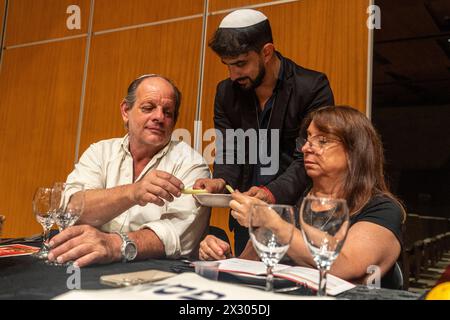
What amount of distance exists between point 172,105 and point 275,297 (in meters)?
1.27

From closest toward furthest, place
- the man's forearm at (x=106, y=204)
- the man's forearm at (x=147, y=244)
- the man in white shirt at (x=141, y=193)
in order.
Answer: the man in white shirt at (x=141, y=193) → the man's forearm at (x=147, y=244) → the man's forearm at (x=106, y=204)

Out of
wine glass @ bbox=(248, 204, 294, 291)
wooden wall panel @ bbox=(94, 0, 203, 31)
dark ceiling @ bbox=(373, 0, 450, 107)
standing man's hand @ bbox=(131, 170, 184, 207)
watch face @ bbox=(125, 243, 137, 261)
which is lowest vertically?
watch face @ bbox=(125, 243, 137, 261)

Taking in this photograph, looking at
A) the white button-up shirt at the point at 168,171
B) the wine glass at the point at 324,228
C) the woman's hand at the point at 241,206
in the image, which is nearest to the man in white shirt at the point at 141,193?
the white button-up shirt at the point at 168,171

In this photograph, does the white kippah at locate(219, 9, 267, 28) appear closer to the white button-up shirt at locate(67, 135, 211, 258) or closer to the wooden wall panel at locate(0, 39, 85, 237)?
the white button-up shirt at locate(67, 135, 211, 258)

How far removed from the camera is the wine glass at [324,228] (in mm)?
806

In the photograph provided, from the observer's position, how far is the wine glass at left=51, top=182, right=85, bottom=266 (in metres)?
1.20

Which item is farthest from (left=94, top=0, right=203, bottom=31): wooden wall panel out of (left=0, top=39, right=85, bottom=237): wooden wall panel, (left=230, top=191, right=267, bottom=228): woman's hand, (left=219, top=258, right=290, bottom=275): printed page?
(left=219, top=258, right=290, bottom=275): printed page

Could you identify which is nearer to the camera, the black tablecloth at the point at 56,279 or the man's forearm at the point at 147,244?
the black tablecloth at the point at 56,279

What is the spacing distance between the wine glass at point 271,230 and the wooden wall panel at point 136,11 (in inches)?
93.7

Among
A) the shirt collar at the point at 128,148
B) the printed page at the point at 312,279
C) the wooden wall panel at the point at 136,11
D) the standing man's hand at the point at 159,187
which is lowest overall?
the printed page at the point at 312,279

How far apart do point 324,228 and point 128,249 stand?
0.58m

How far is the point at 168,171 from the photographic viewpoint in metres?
1.71

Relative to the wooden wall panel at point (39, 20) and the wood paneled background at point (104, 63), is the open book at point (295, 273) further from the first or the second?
the wooden wall panel at point (39, 20)

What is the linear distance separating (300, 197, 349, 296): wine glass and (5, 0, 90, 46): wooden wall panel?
312 centimetres
